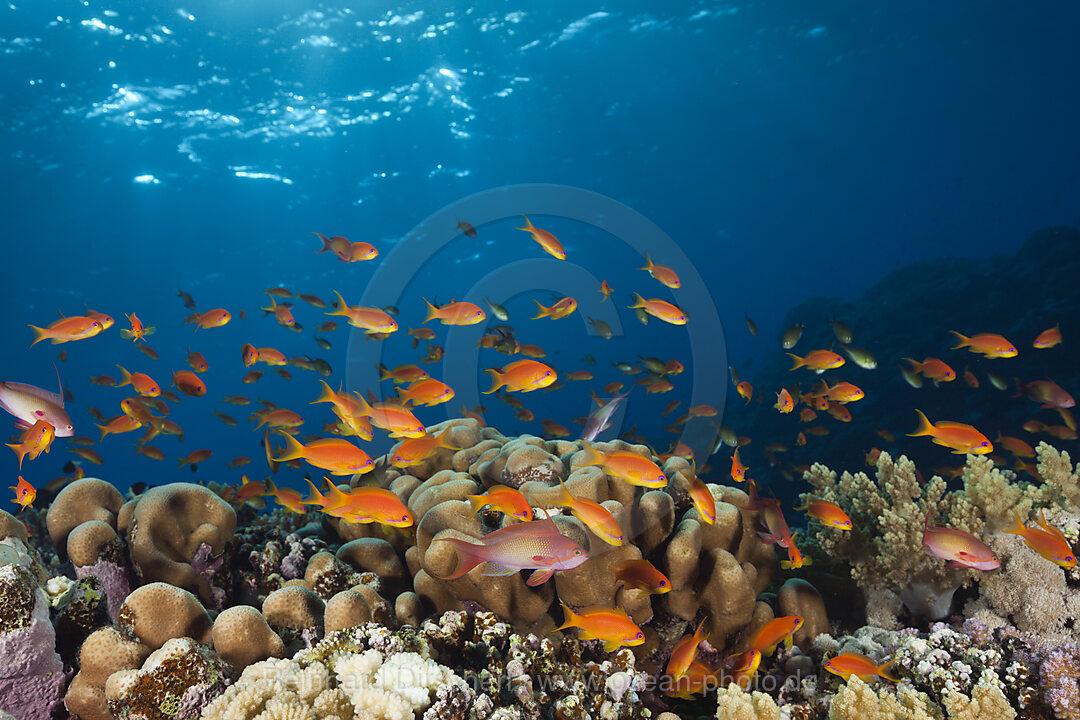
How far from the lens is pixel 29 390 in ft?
9.77

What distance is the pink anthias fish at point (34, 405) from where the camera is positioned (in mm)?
2855

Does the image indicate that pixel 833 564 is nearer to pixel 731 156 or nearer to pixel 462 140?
pixel 462 140

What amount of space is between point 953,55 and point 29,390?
44571 mm

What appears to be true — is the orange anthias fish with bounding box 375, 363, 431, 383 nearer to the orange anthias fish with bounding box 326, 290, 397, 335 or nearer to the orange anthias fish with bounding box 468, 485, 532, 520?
the orange anthias fish with bounding box 326, 290, 397, 335

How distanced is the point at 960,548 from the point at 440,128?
29392 mm

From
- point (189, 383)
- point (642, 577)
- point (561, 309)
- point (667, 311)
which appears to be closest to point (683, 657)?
point (642, 577)

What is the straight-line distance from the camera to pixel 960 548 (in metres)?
2.93

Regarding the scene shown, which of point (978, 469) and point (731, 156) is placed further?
point (731, 156)

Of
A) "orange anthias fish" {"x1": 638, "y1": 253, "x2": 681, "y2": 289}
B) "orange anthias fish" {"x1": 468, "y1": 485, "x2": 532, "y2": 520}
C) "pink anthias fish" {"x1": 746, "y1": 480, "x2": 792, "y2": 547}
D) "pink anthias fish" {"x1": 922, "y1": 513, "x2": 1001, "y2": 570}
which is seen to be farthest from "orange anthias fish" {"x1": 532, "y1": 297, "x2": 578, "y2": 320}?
"pink anthias fish" {"x1": 922, "y1": 513, "x2": 1001, "y2": 570}

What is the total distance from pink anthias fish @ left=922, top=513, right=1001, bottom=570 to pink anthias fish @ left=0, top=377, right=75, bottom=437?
211 inches

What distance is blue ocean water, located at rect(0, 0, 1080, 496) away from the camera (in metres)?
19.9

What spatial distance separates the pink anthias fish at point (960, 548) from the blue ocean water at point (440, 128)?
11973 millimetres

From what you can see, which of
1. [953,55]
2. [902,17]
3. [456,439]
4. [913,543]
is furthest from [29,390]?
[953,55]

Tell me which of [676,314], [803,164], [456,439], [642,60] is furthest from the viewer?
[803,164]
